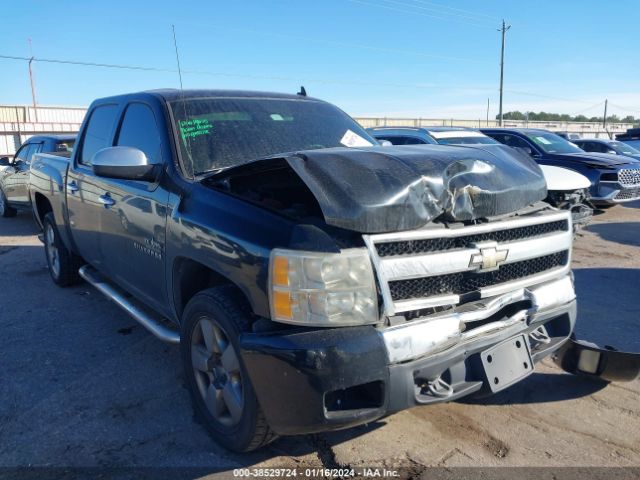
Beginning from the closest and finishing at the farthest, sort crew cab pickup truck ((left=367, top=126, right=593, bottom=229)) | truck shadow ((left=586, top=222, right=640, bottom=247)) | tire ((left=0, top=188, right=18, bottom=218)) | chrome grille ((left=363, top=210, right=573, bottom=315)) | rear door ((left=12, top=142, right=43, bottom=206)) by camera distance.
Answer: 1. chrome grille ((left=363, top=210, right=573, bottom=315))
2. crew cab pickup truck ((left=367, top=126, right=593, bottom=229))
3. truck shadow ((left=586, top=222, right=640, bottom=247))
4. rear door ((left=12, top=142, right=43, bottom=206))
5. tire ((left=0, top=188, right=18, bottom=218))

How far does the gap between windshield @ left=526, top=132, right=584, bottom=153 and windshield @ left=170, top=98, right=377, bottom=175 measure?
27.4ft

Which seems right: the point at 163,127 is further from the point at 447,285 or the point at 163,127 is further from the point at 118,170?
the point at 447,285

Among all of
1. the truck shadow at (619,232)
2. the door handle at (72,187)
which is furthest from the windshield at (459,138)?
the door handle at (72,187)

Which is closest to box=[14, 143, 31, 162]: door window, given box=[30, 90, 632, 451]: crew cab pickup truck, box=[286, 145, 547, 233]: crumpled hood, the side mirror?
box=[30, 90, 632, 451]: crew cab pickup truck

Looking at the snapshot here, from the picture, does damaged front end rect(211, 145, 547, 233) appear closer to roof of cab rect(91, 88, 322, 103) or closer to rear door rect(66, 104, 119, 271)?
roof of cab rect(91, 88, 322, 103)

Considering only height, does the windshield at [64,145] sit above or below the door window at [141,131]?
below

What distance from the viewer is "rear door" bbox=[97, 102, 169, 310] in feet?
11.2

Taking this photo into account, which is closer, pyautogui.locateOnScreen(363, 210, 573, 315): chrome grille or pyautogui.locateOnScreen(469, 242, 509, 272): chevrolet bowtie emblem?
pyautogui.locateOnScreen(363, 210, 573, 315): chrome grille

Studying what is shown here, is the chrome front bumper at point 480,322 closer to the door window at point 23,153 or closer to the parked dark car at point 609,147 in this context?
the door window at point 23,153

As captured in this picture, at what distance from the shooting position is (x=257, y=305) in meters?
2.44

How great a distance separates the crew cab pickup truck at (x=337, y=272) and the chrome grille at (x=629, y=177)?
26.3 feet

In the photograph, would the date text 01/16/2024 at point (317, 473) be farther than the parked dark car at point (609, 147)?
No

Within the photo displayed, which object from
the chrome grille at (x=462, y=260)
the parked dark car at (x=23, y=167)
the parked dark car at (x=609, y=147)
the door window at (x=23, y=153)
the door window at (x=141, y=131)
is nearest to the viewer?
the chrome grille at (x=462, y=260)

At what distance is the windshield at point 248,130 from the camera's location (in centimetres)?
348
